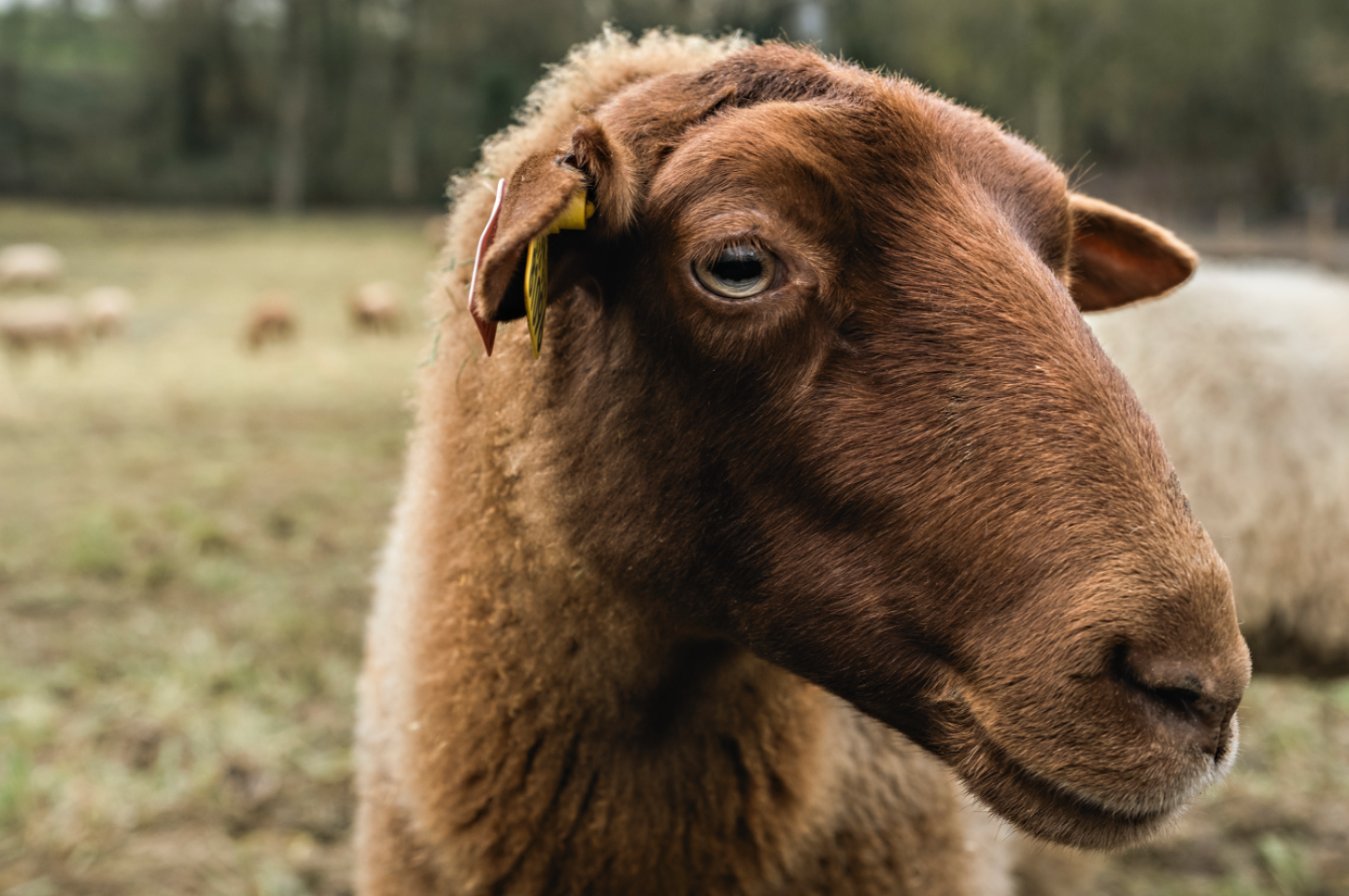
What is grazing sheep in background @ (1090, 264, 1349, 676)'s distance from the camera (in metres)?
3.97

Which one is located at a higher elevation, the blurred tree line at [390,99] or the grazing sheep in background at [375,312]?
the blurred tree line at [390,99]

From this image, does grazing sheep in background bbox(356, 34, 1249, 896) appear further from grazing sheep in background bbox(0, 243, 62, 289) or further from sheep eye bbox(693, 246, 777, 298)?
grazing sheep in background bbox(0, 243, 62, 289)

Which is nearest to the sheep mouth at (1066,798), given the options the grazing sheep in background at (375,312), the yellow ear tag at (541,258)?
the yellow ear tag at (541,258)

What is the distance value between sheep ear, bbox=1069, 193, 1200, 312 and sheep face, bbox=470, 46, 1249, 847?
1.50 ft

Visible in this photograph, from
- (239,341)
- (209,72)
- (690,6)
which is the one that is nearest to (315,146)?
(209,72)

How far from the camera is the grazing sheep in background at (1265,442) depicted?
13.0 ft

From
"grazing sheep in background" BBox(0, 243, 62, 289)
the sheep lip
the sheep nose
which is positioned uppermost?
the sheep nose

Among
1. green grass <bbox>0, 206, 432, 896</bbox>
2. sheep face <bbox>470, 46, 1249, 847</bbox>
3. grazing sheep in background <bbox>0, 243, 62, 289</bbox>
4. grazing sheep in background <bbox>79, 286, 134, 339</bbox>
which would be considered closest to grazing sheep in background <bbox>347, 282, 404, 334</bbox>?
grazing sheep in background <bbox>79, 286, 134, 339</bbox>

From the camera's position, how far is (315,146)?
33469mm

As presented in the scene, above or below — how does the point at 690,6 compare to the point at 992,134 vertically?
above

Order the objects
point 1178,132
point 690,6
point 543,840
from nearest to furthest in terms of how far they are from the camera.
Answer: point 543,840 → point 690,6 → point 1178,132

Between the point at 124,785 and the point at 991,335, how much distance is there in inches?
157

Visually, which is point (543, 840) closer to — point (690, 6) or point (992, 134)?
point (992, 134)

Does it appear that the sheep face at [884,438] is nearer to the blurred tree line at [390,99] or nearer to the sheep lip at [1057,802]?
the sheep lip at [1057,802]
